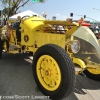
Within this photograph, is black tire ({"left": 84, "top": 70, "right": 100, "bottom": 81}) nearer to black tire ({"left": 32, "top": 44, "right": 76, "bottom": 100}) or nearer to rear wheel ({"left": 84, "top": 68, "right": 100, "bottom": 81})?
rear wheel ({"left": 84, "top": 68, "right": 100, "bottom": 81})

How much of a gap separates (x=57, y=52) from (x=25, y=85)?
118 cm

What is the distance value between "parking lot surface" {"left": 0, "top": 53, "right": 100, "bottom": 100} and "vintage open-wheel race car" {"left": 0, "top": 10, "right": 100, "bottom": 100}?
242mm

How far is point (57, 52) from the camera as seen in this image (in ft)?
8.95

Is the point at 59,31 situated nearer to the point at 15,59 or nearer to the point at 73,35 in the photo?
the point at 73,35

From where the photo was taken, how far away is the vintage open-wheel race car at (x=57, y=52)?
8.73 feet

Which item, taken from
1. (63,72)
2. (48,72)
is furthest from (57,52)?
(48,72)

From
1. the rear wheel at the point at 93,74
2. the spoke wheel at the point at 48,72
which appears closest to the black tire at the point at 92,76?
the rear wheel at the point at 93,74

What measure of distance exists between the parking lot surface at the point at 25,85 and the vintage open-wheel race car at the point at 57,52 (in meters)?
0.24

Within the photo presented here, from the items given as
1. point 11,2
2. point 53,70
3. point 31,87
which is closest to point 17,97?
point 31,87

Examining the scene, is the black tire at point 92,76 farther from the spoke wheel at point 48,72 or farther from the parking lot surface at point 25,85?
the spoke wheel at point 48,72

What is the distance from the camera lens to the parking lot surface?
10.3 ft

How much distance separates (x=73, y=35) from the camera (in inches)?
130

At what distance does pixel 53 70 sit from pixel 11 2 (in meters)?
22.0

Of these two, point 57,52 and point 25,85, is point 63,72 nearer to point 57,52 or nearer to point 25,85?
point 57,52
